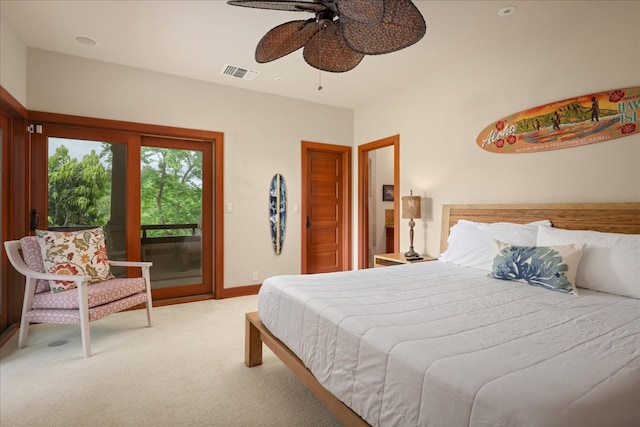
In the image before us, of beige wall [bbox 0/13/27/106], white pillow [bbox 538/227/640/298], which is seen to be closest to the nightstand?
white pillow [bbox 538/227/640/298]

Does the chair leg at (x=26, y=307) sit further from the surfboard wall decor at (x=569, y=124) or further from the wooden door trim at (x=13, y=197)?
the surfboard wall decor at (x=569, y=124)

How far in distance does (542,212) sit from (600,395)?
216 centimetres

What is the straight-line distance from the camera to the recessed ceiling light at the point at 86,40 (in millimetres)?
3049

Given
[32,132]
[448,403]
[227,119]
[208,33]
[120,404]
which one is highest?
[208,33]

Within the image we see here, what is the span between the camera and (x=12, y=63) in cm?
289

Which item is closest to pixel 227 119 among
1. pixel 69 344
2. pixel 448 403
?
pixel 69 344

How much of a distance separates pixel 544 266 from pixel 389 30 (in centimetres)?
174

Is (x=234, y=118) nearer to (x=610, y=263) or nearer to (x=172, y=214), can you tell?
(x=172, y=214)

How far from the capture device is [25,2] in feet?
8.36

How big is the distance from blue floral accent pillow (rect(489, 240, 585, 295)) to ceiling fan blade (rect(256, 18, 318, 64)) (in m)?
2.04

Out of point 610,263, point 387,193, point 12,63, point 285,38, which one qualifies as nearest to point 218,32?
point 285,38

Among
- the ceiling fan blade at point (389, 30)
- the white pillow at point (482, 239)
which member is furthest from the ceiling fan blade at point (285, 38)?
the white pillow at point (482, 239)

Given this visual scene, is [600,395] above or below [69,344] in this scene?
above

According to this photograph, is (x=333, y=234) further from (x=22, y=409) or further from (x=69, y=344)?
(x=22, y=409)
